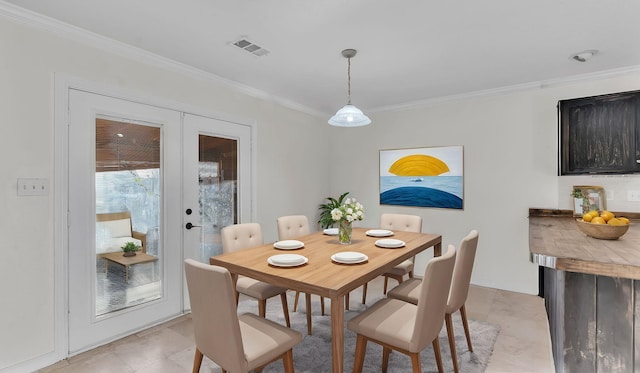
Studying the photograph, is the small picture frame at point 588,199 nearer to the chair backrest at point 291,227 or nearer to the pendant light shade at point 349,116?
the pendant light shade at point 349,116

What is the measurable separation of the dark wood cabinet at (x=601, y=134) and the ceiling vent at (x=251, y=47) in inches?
122

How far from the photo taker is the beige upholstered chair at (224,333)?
1435 millimetres

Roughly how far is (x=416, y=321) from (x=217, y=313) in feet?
3.35

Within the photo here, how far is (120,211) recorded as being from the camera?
270cm

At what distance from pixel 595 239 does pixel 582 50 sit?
1.88m

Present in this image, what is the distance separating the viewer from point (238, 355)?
145cm

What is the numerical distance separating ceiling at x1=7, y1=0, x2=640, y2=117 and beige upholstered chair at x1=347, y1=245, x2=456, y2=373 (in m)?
1.69

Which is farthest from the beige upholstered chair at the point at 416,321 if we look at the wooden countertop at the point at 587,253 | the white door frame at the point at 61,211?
the white door frame at the point at 61,211

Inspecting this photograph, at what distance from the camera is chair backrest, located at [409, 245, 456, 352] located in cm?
160

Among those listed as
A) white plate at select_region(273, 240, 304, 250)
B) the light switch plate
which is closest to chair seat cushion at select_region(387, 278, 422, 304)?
white plate at select_region(273, 240, 304, 250)

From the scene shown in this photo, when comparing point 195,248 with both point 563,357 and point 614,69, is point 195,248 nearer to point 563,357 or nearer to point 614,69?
point 563,357

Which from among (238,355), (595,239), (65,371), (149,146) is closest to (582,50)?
(595,239)

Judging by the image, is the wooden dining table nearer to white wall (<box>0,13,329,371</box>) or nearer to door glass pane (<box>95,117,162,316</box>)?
door glass pane (<box>95,117,162,316</box>)

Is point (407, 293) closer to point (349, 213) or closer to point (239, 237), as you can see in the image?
point (349, 213)
